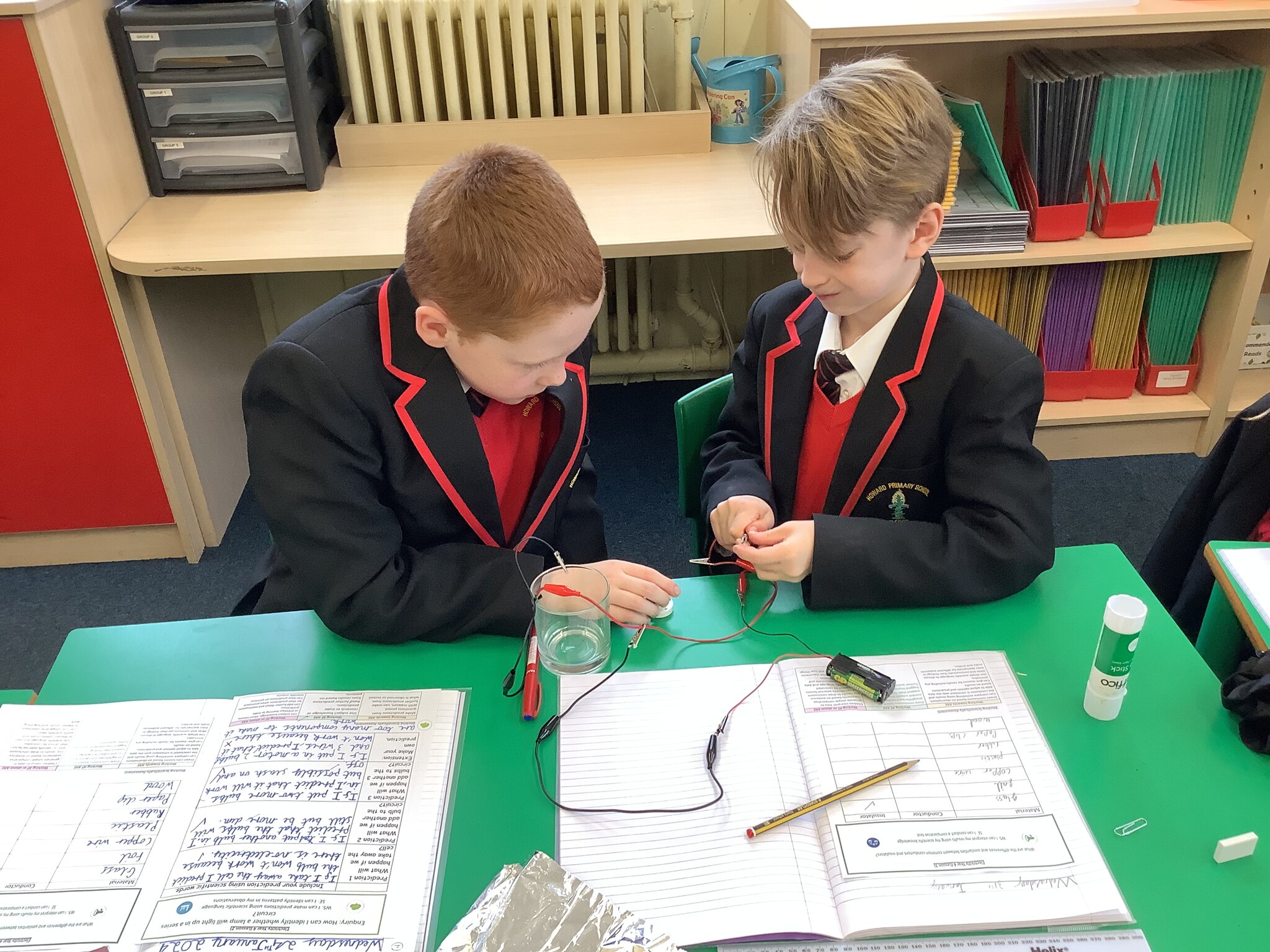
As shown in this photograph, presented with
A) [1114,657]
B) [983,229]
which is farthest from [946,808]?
[983,229]

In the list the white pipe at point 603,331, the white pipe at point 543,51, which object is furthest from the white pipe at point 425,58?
the white pipe at point 603,331

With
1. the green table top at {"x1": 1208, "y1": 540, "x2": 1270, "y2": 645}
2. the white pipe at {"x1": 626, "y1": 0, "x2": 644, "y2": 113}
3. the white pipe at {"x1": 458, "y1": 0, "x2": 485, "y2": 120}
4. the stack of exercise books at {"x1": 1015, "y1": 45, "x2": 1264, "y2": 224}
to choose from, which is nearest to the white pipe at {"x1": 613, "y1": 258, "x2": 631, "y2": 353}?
the white pipe at {"x1": 626, "y1": 0, "x2": 644, "y2": 113}

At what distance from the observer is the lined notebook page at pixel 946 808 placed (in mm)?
770

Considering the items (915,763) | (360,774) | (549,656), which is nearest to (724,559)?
(549,656)

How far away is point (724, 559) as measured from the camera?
1300 mm

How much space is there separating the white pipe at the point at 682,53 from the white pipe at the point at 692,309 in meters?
0.47

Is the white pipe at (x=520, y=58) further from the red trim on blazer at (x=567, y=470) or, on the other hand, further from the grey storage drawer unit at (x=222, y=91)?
the red trim on blazer at (x=567, y=470)

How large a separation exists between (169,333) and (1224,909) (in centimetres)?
216

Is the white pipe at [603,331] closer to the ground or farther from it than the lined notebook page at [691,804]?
closer to the ground

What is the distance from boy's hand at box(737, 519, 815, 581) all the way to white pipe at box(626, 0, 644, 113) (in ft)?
5.28

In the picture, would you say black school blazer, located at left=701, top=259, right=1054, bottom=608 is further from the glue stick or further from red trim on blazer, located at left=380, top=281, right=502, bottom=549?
red trim on blazer, located at left=380, top=281, right=502, bottom=549

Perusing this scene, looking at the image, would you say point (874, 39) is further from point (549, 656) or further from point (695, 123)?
point (549, 656)

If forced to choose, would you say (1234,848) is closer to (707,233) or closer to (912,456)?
(912,456)

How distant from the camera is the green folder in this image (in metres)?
2.12
